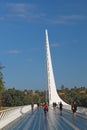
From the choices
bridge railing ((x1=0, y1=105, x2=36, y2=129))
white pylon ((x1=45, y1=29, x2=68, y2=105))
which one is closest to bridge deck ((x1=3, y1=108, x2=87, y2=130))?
bridge railing ((x1=0, y1=105, x2=36, y2=129))

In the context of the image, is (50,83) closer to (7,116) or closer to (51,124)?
(7,116)

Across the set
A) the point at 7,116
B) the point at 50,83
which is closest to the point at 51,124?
the point at 7,116

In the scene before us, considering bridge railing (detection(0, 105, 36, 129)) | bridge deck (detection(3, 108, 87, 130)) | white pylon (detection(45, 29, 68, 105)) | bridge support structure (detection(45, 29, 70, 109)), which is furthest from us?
bridge support structure (detection(45, 29, 70, 109))

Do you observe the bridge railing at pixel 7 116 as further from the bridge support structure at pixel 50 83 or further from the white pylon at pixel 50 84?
the bridge support structure at pixel 50 83

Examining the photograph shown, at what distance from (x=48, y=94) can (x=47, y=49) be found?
44.8 ft

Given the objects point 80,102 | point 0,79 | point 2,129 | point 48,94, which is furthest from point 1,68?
point 2,129

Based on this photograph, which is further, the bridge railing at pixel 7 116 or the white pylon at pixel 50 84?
the white pylon at pixel 50 84

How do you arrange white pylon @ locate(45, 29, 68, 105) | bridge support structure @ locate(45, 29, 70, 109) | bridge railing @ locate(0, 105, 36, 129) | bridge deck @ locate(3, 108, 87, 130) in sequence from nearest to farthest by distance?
bridge deck @ locate(3, 108, 87, 130)
bridge railing @ locate(0, 105, 36, 129)
white pylon @ locate(45, 29, 68, 105)
bridge support structure @ locate(45, 29, 70, 109)

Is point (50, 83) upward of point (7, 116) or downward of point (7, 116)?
upward

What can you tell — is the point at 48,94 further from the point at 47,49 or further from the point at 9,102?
the point at 9,102

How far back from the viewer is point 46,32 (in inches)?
5522

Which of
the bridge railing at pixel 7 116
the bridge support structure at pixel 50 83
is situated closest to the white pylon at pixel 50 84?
the bridge support structure at pixel 50 83

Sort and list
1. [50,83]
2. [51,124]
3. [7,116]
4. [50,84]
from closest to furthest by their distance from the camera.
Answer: [51,124], [7,116], [50,84], [50,83]

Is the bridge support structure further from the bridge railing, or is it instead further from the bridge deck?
the bridge deck
